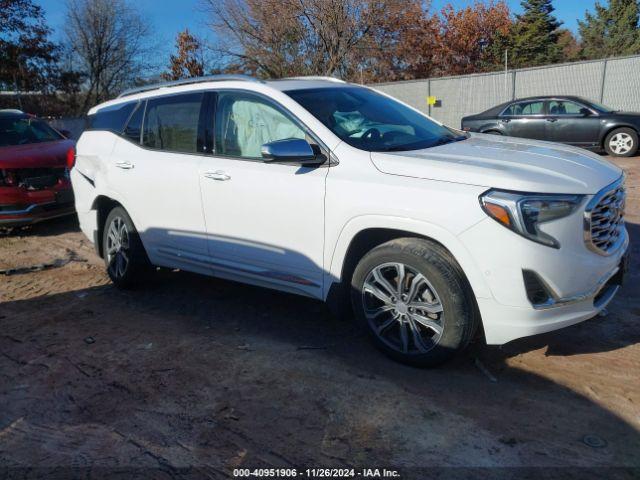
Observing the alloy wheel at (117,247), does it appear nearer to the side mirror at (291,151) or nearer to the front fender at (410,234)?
the side mirror at (291,151)

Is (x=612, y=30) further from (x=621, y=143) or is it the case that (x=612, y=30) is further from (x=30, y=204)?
(x=30, y=204)

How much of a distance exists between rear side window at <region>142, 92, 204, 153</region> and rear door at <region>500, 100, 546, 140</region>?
36.9 ft

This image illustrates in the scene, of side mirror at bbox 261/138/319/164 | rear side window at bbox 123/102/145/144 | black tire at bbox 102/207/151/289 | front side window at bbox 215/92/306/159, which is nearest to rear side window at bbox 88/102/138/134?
rear side window at bbox 123/102/145/144

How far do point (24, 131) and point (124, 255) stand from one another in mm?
4847

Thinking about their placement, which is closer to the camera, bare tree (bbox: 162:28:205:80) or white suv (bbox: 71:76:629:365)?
white suv (bbox: 71:76:629:365)

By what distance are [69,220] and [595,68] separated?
16.6 metres

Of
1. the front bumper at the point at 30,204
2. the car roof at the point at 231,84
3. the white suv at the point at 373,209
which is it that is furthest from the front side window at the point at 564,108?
the front bumper at the point at 30,204

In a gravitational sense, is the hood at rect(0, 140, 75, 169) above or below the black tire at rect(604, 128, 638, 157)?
above

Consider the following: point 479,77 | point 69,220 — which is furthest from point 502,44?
point 69,220

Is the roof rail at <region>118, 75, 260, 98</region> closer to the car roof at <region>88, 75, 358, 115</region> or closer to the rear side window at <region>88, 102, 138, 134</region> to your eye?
the car roof at <region>88, 75, 358, 115</region>

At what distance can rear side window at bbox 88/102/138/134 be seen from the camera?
538 centimetres

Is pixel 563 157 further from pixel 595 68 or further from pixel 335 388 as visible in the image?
pixel 595 68

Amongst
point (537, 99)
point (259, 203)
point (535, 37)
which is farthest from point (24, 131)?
point (535, 37)

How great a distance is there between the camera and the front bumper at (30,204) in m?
7.48
